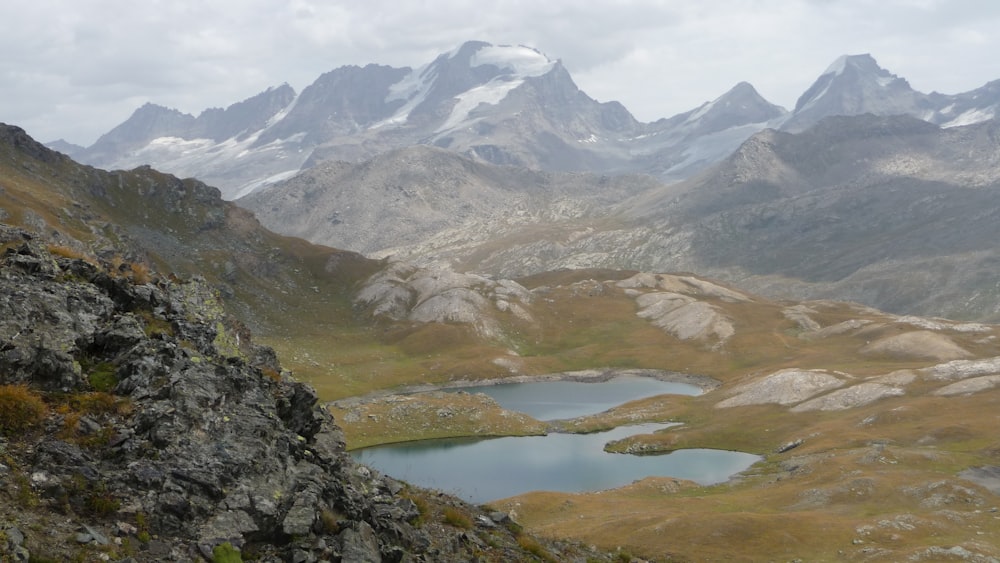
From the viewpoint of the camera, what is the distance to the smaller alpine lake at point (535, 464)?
85.5 meters

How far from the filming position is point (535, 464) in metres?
95.4

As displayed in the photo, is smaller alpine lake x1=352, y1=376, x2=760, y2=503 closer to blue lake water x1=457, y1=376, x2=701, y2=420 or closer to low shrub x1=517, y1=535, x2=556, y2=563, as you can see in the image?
blue lake water x1=457, y1=376, x2=701, y2=420

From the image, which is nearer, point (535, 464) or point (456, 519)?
point (456, 519)

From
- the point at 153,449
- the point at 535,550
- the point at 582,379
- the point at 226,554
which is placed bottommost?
the point at 582,379

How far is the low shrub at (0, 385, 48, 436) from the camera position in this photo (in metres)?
18.9

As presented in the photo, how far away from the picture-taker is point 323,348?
531 ft

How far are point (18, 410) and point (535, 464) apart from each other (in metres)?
81.6

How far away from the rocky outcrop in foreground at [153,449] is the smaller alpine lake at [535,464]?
5093 centimetres

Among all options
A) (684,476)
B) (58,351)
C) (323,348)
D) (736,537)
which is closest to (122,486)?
(58,351)

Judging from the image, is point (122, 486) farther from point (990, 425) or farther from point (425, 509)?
point (990, 425)

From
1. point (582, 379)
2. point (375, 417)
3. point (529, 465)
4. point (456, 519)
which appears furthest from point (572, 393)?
point (456, 519)

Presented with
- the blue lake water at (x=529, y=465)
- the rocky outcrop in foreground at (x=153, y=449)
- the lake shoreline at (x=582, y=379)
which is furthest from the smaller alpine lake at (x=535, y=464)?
the rocky outcrop in foreground at (x=153, y=449)

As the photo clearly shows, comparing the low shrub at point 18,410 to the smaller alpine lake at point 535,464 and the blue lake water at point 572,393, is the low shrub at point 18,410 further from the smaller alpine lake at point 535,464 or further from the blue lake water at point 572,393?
the blue lake water at point 572,393

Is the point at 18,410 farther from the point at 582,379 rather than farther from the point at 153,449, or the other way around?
the point at 582,379
